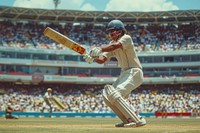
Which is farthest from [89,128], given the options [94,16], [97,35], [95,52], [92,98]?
[97,35]

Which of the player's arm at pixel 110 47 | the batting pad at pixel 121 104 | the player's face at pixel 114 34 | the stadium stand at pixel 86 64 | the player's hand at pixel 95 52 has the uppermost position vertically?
the stadium stand at pixel 86 64

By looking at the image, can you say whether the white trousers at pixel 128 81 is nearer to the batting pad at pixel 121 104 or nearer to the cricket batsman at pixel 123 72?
the cricket batsman at pixel 123 72

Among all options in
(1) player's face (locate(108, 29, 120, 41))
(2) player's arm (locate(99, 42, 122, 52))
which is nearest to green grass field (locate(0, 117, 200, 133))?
(2) player's arm (locate(99, 42, 122, 52))

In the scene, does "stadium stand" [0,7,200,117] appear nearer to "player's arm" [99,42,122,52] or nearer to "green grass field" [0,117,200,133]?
"green grass field" [0,117,200,133]

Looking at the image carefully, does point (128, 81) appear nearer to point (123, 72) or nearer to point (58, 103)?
point (123, 72)

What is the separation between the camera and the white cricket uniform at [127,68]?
898 cm

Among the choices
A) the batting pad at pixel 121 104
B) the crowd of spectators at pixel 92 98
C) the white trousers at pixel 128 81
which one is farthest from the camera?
the crowd of spectators at pixel 92 98

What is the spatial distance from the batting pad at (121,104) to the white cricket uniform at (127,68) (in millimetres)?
187

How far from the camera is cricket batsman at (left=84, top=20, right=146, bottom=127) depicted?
8.73 metres

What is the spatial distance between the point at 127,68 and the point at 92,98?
171 ft

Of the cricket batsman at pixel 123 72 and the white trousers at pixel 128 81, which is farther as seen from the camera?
the white trousers at pixel 128 81

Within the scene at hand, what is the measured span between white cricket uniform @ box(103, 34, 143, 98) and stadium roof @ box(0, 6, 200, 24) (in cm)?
6219

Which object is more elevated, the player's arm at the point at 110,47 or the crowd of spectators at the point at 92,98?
the player's arm at the point at 110,47

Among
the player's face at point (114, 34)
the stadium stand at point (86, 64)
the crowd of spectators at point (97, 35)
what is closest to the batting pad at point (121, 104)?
the player's face at point (114, 34)
